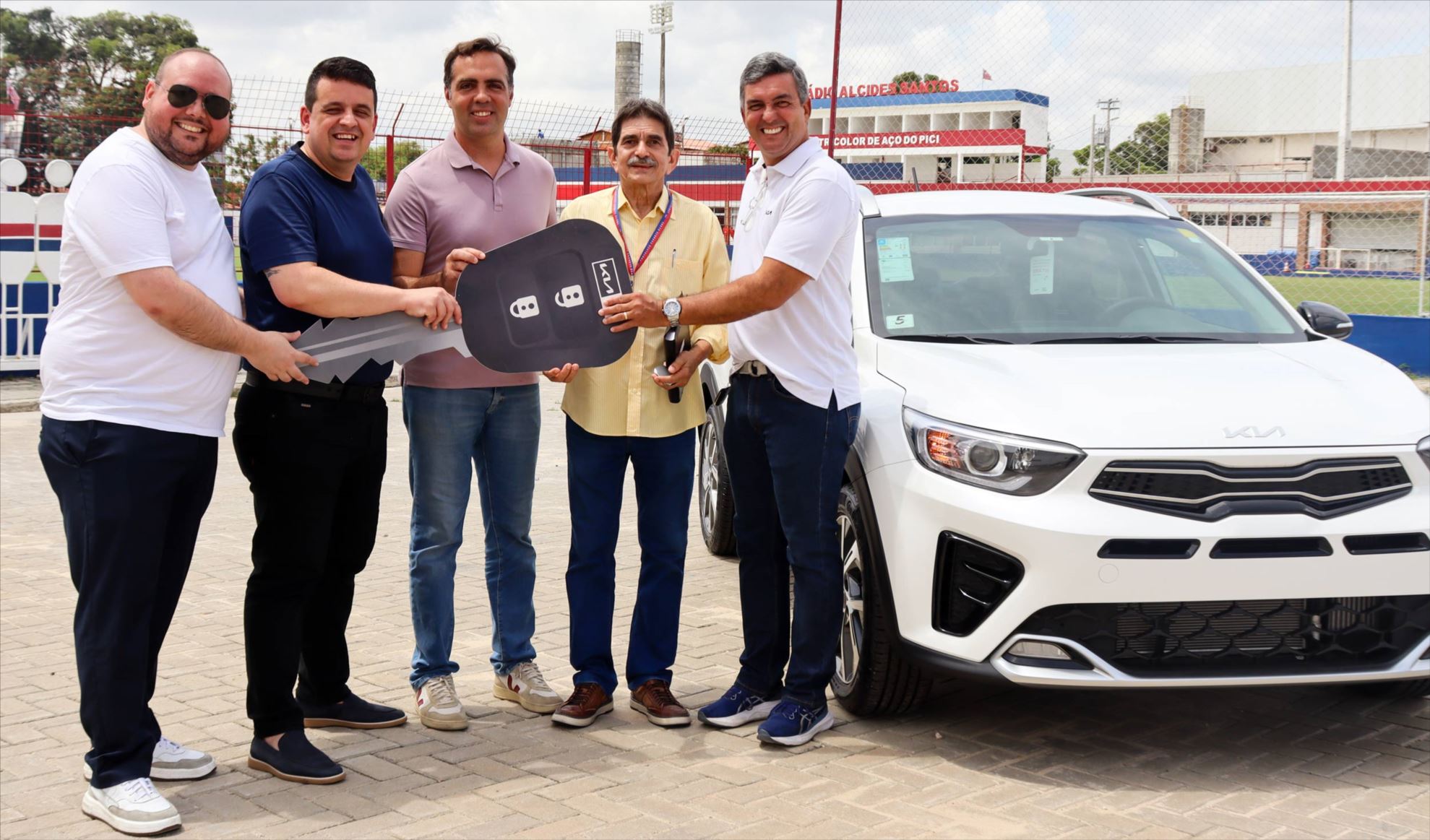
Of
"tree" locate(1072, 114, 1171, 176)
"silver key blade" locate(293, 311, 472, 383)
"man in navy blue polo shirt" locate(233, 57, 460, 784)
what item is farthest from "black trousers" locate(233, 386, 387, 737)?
"tree" locate(1072, 114, 1171, 176)

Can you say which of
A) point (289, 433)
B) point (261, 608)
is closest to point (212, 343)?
point (289, 433)

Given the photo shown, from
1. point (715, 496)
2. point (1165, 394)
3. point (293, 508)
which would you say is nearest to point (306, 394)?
point (293, 508)

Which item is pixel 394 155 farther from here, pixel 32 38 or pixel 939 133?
pixel 32 38

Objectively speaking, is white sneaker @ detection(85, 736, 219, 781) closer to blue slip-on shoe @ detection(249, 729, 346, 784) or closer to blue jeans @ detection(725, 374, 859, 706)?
blue slip-on shoe @ detection(249, 729, 346, 784)

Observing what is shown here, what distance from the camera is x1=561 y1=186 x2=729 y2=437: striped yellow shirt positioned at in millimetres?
4578

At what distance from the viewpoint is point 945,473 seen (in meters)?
4.21

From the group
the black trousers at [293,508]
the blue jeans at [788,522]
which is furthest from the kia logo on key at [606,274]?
the black trousers at [293,508]

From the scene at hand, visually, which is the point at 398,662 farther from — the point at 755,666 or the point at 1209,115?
the point at 1209,115

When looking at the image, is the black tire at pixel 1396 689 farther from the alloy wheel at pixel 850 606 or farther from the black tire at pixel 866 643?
the alloy wheel at pixel 850 606

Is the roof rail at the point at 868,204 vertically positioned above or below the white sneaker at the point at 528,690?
above

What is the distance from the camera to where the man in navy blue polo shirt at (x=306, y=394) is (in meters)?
3.95

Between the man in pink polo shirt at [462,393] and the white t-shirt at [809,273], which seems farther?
the man in pink polo shirt at [462,393]

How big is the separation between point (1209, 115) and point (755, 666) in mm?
32015

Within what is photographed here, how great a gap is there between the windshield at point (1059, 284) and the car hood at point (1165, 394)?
21 cm
